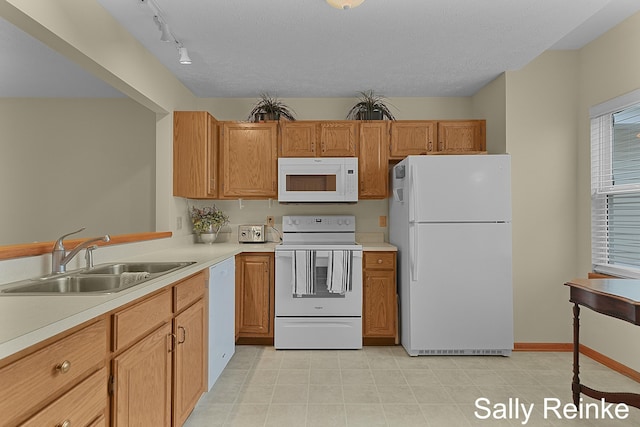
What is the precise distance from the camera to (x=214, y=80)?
11.5ft

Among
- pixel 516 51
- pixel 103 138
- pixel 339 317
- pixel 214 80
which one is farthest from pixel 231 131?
pixel 516 51

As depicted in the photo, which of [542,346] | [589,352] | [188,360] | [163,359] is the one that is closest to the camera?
[163,359]

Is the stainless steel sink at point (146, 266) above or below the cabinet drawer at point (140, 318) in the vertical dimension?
above

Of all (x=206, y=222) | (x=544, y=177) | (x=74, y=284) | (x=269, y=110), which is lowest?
(x=74, y=284)

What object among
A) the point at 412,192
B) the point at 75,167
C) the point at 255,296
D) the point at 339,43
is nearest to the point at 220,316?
the point at 255,296

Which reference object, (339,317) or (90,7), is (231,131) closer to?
(90,7)

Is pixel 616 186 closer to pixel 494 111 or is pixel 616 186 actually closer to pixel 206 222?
pixel 494 111

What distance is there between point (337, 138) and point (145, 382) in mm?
2719

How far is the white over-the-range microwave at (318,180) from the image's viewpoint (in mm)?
3623

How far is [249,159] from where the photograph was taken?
371 centimetres

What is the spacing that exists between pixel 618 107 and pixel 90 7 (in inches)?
142

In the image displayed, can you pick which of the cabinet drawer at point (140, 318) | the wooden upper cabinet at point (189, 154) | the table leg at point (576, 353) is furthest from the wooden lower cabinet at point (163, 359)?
the table leg at point (576, 353)

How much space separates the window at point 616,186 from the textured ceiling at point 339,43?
0.66 meters

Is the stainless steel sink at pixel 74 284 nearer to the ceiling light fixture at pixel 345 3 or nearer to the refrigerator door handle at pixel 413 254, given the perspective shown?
the ceiling light fixture at pixel 345 3
